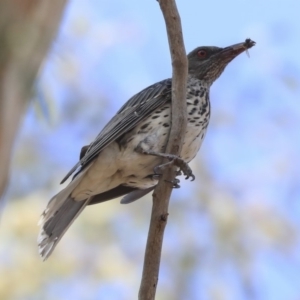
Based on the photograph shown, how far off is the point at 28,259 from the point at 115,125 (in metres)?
2.43

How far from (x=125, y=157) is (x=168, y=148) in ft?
2.58

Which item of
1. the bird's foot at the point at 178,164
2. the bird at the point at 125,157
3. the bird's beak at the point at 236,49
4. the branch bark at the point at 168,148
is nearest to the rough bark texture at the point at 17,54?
the branch bark at the point at 168,148

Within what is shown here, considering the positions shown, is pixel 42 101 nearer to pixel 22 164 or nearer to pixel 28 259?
pixel 22 164

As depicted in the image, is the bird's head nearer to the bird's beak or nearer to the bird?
the bird's beak

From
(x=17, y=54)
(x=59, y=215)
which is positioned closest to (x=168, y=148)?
(x=59, y=215)

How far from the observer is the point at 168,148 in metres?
4.12

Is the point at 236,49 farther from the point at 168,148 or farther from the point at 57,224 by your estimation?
the point at 57,224

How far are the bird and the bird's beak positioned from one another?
0.08 feet

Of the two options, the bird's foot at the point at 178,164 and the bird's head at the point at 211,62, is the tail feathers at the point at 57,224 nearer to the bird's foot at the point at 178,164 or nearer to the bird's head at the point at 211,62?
the bird's foot at the point at 178,164

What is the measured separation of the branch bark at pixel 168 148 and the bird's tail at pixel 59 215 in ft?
3.36

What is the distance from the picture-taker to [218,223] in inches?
314

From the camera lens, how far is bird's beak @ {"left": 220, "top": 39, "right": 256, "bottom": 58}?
514 centimetres

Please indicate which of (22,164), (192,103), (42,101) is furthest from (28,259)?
(42,101)

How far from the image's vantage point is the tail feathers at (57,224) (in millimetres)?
4824
